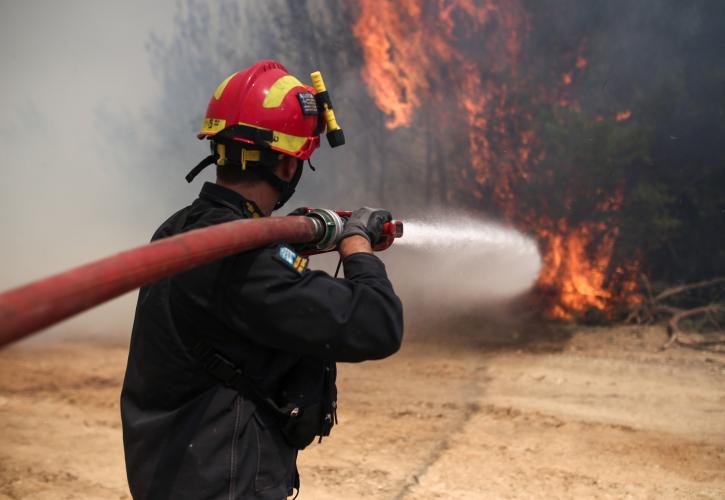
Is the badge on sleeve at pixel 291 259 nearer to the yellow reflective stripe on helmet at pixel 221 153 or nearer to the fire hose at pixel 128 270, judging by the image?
the fire hose at pixel 128 270

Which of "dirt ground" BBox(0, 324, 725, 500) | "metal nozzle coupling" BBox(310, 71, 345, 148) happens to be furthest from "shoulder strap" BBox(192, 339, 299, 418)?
"dirt ground" BBox(0, 324, 725, 500)

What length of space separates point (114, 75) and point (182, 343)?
1071cm

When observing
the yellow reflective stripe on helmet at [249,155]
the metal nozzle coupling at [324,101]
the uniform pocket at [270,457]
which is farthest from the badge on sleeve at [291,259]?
the metal nozzle coupling at [324,101]

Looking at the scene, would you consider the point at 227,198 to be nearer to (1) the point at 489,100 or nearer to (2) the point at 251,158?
(2) the point at 251,158

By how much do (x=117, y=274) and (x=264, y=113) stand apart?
967 millimetres

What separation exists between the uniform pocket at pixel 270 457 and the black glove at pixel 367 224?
0.67 metres

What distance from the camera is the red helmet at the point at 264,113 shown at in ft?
7.55

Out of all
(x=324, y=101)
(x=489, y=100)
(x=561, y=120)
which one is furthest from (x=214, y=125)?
(x=489, y=100)

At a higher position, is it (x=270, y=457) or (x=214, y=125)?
(x=214, y=125)

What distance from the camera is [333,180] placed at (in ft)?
37.6

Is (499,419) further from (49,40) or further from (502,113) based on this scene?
(49,40)

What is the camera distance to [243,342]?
2.13 m

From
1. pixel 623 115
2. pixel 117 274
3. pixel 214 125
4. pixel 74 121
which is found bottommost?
pixel 623 115

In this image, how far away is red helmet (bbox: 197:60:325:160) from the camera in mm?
2303
